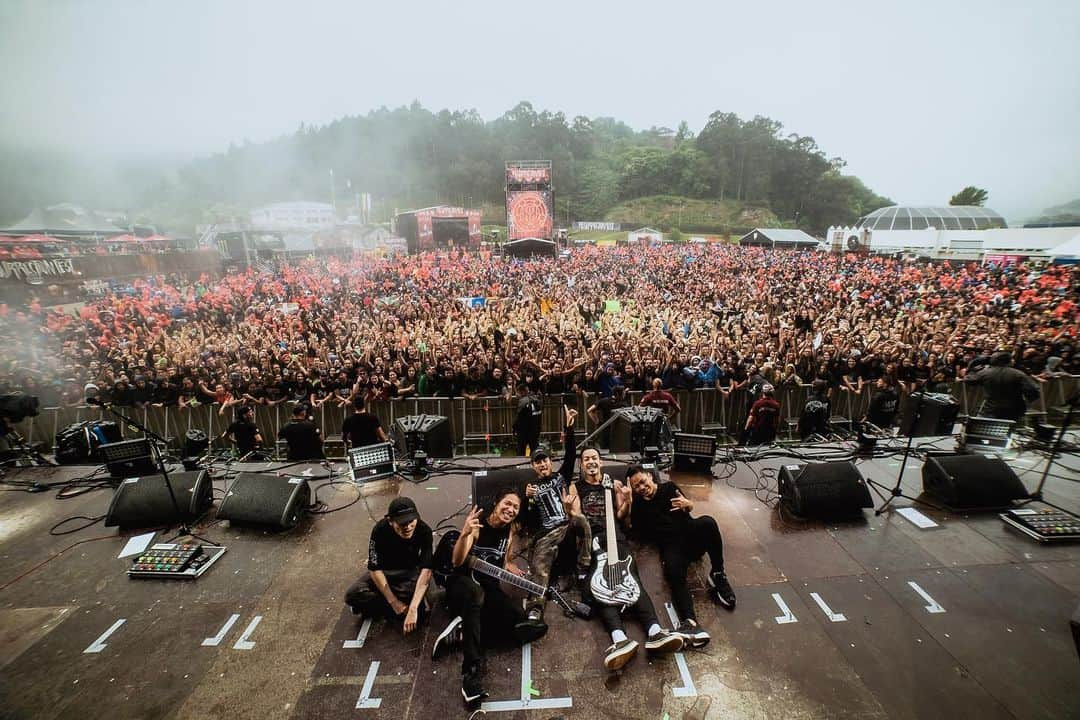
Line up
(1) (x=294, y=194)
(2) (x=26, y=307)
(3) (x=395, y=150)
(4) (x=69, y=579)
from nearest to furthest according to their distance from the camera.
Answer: (4) (x=69, y=579) → (2) (x=26, y=307) → (1) (x=294, y=194) → (3) (x=395, y=150)

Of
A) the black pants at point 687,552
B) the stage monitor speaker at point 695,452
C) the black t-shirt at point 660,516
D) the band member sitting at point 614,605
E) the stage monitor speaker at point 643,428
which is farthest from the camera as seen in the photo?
the stage monitor speaker at point 643,428

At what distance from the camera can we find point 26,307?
1741 centimetres

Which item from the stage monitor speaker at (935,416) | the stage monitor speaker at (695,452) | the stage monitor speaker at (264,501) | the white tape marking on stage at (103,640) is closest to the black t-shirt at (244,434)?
the stage monitor speaker at (264,501)

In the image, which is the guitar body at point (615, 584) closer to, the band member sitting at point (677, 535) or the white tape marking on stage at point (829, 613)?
the band member sitting at point (677, 535)

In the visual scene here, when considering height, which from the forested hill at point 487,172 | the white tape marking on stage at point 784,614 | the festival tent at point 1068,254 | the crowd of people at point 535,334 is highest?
the forested hill at point 487,172

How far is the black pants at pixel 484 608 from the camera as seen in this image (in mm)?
3471

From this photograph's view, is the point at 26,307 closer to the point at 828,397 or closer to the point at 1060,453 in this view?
the point at 828,397

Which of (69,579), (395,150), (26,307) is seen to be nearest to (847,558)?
(69,579)

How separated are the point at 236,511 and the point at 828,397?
9352mm

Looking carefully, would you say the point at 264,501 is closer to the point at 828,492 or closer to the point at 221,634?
the point at 221,634

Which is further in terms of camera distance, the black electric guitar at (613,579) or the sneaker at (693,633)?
the black electric guitar at (613,579)

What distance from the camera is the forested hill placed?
246ft

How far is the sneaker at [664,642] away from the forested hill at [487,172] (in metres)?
75.3

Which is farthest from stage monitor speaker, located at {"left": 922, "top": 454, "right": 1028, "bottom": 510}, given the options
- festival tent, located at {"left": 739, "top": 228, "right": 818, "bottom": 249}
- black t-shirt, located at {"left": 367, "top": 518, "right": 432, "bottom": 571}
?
festival tent, located at {"left": 739, "top": 228, "right": 818, "bottom": 249}
